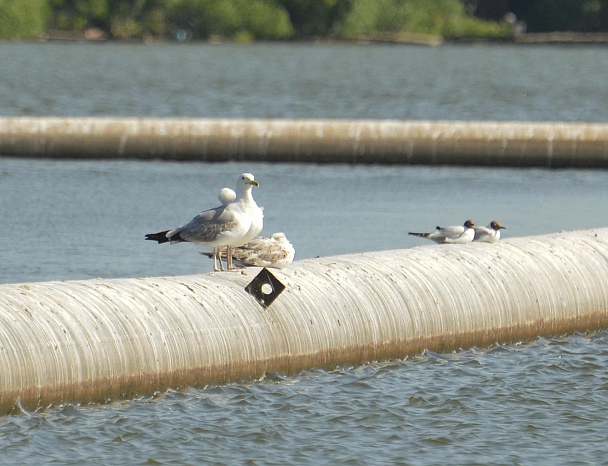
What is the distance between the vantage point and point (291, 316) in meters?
14.4

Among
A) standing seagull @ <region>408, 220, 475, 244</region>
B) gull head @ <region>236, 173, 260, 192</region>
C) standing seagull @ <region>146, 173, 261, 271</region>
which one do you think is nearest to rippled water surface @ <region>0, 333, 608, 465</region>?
standing seagull @ <region>146, 173, 261, 271</region>

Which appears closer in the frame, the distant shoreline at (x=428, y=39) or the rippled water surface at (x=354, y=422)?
the rippled water surface at (x=354, y=422)

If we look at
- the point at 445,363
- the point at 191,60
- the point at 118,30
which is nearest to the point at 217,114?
the point at 445,363

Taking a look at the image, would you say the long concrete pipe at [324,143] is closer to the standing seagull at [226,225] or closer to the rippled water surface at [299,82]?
the rippled water surface at [299,82]

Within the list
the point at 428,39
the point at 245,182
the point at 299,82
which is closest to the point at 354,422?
the point at 245,182

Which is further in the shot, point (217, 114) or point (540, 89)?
point (540, 89)

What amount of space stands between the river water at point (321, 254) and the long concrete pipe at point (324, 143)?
0.37 meters

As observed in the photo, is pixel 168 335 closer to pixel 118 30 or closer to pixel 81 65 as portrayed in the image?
pixel 81 65

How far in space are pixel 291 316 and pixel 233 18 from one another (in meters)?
137

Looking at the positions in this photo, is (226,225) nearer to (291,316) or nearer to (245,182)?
(245,182)

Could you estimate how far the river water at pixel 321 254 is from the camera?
40.7 feet

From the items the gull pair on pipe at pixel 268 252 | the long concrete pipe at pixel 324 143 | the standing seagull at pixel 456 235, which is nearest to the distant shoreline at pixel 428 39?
the long concrete pipe at pixel 324 143

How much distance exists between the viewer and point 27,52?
135 meters

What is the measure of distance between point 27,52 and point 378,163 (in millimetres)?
101313
